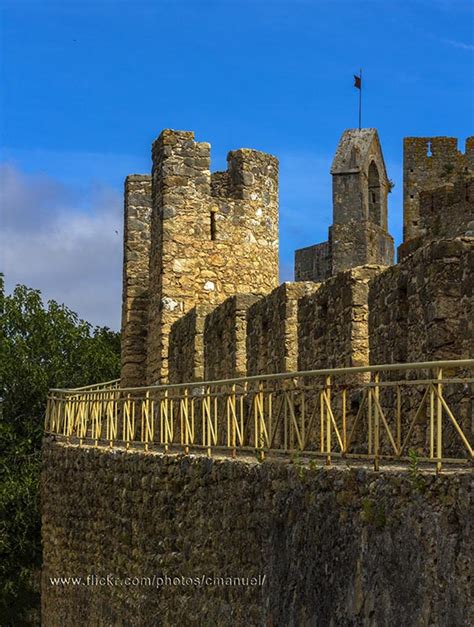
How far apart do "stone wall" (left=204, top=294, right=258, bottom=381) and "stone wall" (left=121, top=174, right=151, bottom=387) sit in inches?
172

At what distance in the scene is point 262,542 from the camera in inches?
478

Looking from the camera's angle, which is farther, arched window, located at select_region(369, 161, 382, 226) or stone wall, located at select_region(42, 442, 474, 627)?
arched window, located at select_region(369, 161, 382, 226)

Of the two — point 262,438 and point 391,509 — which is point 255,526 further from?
point 391,509

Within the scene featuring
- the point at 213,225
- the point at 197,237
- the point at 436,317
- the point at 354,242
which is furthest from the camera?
the point at 354,242

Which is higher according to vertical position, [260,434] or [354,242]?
[354,242]

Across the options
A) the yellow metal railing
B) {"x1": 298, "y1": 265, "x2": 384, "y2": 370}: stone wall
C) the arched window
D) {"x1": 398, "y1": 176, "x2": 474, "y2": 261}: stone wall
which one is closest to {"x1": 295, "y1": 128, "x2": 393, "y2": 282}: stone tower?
the arched window

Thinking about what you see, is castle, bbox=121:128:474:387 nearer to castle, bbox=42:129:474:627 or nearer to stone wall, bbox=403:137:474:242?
castle, bbox=42:129:474:627

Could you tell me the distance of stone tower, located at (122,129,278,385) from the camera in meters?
23.6

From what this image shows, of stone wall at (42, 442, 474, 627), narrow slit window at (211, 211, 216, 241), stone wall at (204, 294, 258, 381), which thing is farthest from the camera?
narrow slit window at (211, 211, 216, 241)

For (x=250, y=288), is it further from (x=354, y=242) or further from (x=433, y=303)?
(x=354, y=242)

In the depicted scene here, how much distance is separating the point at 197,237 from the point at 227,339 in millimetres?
4503

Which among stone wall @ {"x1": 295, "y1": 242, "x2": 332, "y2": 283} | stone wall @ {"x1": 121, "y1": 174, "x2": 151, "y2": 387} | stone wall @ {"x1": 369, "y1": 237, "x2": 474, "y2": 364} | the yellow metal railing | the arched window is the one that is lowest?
the yellow metal railing

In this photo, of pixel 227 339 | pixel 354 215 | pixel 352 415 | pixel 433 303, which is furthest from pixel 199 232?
pixel 354 215

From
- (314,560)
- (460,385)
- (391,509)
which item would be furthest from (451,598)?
(460,385)
